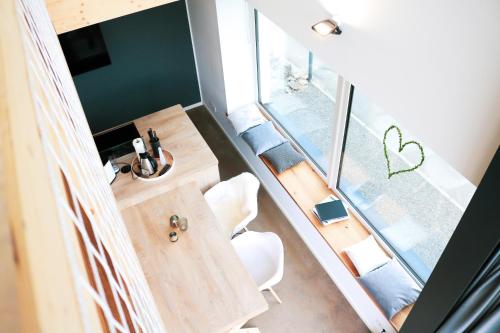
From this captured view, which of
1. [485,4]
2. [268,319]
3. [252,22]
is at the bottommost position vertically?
[268,319]

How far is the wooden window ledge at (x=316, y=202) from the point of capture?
3.74 m

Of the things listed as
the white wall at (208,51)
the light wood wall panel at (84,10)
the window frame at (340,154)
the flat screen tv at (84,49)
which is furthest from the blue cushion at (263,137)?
the flat screen tv at (84,49)

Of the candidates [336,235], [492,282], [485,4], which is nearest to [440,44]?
[485,4]

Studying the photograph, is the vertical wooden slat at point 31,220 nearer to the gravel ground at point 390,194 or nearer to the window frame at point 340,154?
the window frame at point 340,154

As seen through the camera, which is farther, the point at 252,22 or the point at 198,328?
the point at 252,22

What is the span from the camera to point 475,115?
1.90 m

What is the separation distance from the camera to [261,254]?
12.9ft

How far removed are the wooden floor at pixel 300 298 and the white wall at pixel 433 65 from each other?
2.37 metres

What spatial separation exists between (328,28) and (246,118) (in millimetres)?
2587

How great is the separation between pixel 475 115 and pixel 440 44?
0.36 meters

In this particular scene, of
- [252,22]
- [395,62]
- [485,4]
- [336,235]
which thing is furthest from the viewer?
[252,22]

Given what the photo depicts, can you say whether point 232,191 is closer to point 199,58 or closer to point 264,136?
point 264,136

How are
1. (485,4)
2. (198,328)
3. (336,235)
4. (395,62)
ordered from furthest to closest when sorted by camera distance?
(336,235), (198,328), (395,62), (485,4)

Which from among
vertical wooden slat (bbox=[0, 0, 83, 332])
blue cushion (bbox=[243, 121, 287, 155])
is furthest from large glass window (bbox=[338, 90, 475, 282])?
vertical wooden slat (bbox=[0, 0, 83, 332])
